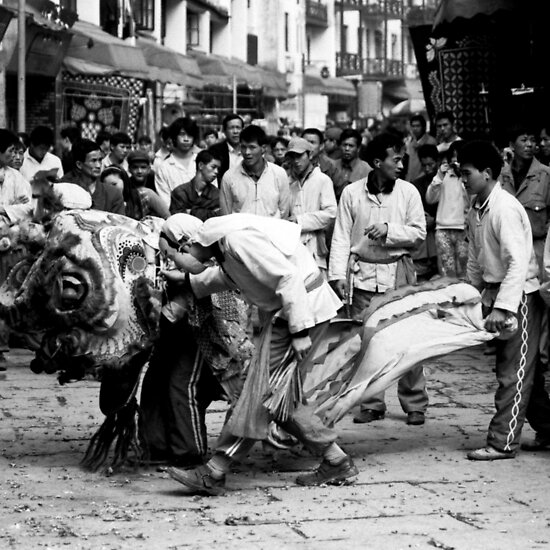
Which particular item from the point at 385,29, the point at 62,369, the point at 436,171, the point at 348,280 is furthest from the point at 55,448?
the point at 385,29

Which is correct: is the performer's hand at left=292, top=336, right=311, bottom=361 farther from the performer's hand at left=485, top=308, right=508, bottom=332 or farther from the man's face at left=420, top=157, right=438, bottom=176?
the man's face at left=420, top=157, right=438, bottom=176

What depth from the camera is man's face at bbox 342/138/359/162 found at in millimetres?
14938

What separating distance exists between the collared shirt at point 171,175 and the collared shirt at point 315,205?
1.97 m

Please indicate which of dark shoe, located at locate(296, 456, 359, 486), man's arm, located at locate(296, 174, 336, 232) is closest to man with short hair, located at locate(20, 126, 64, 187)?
man's arm, located at locate(296, 174, 336, 232)

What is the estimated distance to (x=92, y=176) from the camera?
11836mm

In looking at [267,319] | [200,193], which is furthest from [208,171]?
[267,319]

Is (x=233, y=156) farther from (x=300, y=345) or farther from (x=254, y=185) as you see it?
(x=300, y=345)

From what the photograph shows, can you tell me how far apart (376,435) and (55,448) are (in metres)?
1.96

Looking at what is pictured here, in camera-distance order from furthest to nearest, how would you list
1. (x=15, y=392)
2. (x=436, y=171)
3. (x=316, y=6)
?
(x=316, y=6) < (x=436, y=171) < (x=15, y=392)

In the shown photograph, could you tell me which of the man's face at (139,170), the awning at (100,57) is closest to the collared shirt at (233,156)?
the man's face at (139,170)

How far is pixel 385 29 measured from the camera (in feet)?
242

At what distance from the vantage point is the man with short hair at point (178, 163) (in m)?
13.8

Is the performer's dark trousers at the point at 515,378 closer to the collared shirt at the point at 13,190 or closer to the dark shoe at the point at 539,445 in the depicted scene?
the dark shoe at the point at 539,445

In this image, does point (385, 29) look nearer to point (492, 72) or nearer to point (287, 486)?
point (492, 72)
